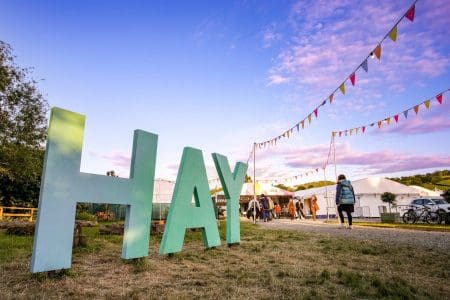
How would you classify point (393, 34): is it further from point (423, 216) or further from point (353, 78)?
point (423, 216)

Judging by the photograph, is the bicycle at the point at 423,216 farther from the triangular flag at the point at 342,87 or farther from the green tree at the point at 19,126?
the green tree at the point at 19,126

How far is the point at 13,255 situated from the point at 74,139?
Result: 8.30 ft

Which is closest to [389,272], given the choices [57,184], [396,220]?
[57,184]

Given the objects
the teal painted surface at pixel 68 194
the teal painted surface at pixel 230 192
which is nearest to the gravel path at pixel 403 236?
the teal painted surface at pixel 230 192

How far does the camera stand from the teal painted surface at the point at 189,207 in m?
4.71

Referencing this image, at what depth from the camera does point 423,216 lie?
14.9 metres

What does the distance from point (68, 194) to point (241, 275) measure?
2109 mm

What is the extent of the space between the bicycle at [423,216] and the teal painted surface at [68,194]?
48.9ft

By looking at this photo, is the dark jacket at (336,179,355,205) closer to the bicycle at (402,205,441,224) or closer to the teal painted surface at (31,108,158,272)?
the bicycle at (402,205,441,224)

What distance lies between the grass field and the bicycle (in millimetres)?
11335

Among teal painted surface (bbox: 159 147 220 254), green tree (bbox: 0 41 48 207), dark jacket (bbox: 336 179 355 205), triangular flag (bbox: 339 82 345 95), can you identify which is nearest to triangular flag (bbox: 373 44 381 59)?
triangular flag (bbox: 339 82 345 95)

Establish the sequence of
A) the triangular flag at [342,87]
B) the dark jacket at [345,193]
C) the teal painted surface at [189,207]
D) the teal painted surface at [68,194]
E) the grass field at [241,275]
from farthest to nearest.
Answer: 1. the dark jacket at [345,193]
2. the triangular flag at [342,87]
3. the teal painted surface at [189,207]
4. the teal painted surface at [68,194]
5. the grass field at [241,275]

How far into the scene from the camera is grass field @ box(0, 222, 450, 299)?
2846mm

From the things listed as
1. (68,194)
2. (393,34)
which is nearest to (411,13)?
(393,34)
